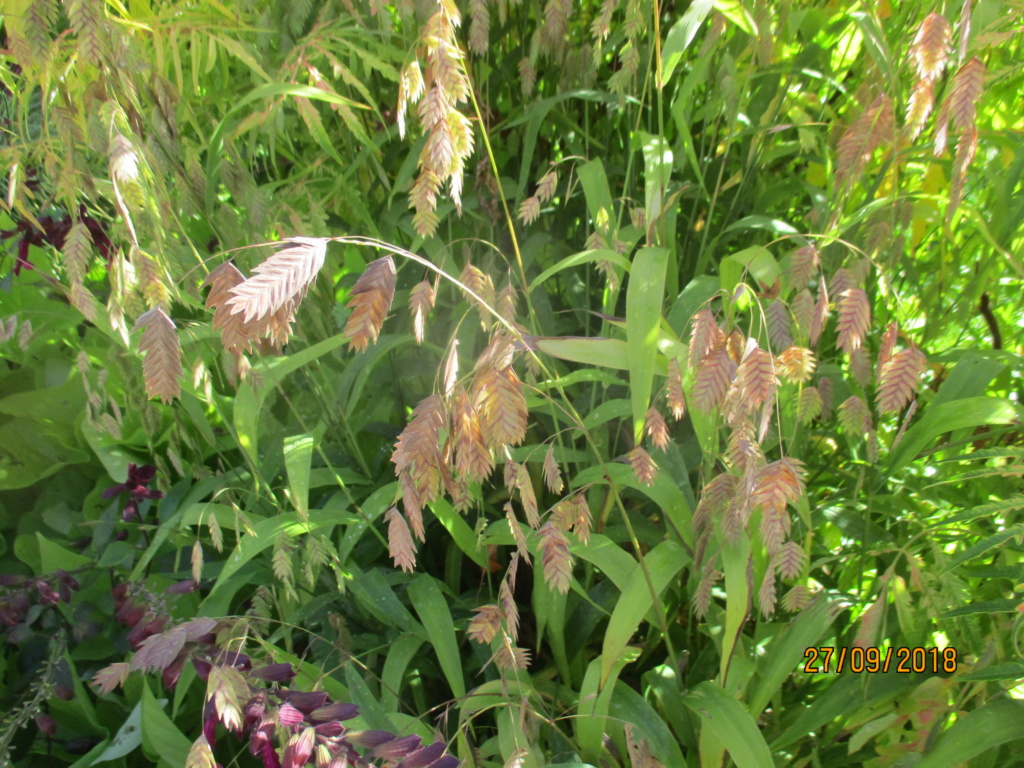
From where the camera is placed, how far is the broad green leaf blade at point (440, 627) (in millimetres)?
898

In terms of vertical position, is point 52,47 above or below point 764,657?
above

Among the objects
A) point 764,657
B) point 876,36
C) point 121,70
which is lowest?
point 764,657

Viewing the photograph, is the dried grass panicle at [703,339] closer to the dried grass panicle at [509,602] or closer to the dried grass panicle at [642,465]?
the dried grass panicle at [642,465]

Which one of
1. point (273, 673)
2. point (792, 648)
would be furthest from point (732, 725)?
point (273, 673)

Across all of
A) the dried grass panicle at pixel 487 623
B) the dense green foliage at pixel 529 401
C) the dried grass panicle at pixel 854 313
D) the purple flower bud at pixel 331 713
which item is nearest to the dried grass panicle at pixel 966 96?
the dense green foliage at pixel 529 401

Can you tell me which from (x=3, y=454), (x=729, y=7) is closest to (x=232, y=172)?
(x=729, y=7)

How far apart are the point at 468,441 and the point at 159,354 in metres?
0.21

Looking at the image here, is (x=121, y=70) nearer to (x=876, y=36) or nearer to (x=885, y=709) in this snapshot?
(x=876, y=36)

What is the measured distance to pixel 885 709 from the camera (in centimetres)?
86

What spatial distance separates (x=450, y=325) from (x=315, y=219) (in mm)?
300

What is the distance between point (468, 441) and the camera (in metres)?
0.55

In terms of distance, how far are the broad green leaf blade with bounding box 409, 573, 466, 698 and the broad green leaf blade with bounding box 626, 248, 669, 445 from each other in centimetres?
38

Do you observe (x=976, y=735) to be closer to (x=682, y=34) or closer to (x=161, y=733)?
(x=682, y=34)
